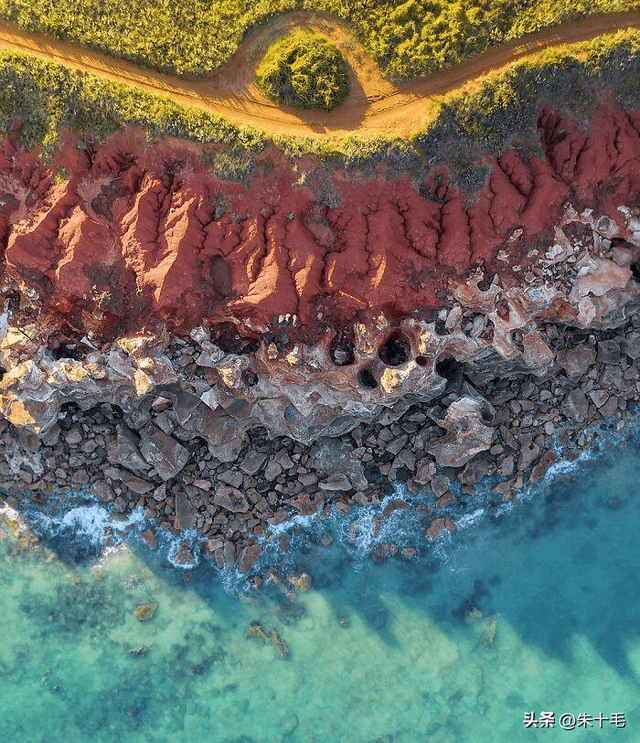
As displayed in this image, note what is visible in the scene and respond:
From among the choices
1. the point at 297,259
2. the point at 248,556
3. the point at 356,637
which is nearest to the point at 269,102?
the point at 297,259

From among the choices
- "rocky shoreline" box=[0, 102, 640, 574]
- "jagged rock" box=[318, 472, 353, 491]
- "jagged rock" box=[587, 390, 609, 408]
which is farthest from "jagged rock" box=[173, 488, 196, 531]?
"jagged rock" box=[587, 390, 609, 408]

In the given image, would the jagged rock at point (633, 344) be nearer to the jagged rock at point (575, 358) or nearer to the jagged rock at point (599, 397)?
the jagged rock at point (575, 358)

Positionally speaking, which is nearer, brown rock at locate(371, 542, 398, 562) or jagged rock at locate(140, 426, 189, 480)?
jagged rock at locate(140, 426, 189, 480)

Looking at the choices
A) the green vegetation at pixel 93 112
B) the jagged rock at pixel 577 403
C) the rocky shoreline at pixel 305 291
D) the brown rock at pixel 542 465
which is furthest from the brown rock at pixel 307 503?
the green vegetation at pixel 93 112

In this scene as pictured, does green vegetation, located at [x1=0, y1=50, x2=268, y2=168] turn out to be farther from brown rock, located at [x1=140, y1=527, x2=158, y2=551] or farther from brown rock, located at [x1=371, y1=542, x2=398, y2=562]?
brown rock, located at [x1=371, y1=542, x2=398, y2=562]

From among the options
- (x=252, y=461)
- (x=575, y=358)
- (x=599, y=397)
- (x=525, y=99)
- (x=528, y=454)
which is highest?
(x=525, y=99)

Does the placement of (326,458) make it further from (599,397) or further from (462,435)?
(599,397)
